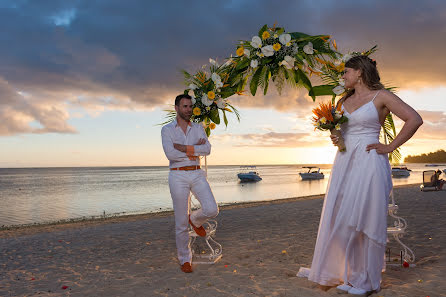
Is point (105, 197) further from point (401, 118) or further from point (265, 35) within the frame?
point (401, 118)

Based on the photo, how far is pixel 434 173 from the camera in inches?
861

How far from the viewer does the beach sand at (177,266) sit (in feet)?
14.5

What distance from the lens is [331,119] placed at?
406 cm

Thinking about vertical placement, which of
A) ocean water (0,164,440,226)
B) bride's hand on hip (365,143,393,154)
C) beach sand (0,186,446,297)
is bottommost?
ocean water (0,164,440,226)

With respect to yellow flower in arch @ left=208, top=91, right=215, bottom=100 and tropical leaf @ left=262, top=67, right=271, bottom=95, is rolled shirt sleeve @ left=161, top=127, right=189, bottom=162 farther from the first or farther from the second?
tropical leaf @ left=262, top=67, right=271, bottom=95

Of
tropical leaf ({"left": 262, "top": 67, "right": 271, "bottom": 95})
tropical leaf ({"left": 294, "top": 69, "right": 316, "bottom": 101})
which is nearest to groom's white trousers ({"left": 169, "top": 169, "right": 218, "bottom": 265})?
tropical leaf ({"left": 262, "top": 67, "right": 271, "bottom": 95})

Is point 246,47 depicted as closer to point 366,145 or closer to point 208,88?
point 208,88

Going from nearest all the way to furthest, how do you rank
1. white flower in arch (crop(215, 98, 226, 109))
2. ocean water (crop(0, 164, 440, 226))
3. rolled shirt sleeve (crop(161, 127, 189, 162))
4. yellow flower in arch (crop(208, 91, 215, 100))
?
rolled shirt sleeve (crop(161, 127, 189, 162))
yellow flower in arch (crop(208, 91, 215, 100))
white flower in arch (crop(215, 98, 226, 109))
ocean water (crop(0, 164, 440, 226))

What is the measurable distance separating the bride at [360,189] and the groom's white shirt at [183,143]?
6.26 ft

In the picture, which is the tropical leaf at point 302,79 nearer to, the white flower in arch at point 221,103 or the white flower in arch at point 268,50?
the white flower in arch at point 268,50

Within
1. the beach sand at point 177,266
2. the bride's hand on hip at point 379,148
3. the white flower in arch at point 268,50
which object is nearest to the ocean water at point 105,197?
the beach sand at point 177,266

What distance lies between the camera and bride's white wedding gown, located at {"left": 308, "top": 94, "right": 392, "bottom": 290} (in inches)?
155

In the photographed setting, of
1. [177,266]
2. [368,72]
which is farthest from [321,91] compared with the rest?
[177,266]

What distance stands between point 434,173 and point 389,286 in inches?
820
